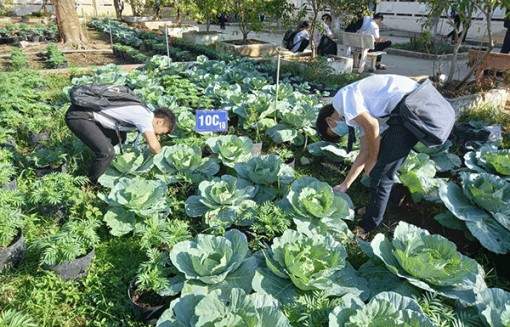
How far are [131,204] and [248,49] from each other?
7848 mm

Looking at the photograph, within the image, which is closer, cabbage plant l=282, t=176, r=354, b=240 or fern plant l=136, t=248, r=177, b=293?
fern plant l=136, t=248, r=177, b=293

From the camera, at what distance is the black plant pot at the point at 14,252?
7.76ft

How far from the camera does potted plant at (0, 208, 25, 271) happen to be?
2291 mm

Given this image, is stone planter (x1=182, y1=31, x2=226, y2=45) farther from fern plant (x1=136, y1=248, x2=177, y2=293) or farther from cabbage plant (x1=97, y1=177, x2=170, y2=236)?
fern plant (x1=136, y1=248, x2=177, y2=293)

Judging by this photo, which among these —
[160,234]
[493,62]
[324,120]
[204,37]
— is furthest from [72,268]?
[204,37]

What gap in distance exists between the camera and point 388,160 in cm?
257

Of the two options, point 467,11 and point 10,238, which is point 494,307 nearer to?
point 10,238

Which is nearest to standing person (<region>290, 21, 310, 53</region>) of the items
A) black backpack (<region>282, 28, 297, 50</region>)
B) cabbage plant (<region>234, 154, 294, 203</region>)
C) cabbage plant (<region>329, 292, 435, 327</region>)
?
black backpack (<region>282, 28, 297, 50</region>)

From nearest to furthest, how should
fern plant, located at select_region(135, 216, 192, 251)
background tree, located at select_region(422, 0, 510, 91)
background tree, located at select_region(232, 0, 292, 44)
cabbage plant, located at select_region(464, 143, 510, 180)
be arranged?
fern plant, located at select_region(135, 216, 192, 251), cabbage plant, located at select_region(464, 143, 510, 180), background tree, located at select_region(422, 0, 510, 91), background tree, located at select_region(232, 0, 292, 44)

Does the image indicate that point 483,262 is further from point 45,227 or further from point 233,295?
point 45,227

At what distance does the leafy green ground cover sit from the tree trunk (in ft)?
23.7

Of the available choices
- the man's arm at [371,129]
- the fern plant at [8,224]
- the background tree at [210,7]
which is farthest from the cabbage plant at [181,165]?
the background tree at [210,7]

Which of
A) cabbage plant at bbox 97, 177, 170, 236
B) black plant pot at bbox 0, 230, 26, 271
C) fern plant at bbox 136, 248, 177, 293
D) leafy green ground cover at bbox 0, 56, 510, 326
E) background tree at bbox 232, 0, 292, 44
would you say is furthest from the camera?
background tree at bbox 232, 0, 292, 44

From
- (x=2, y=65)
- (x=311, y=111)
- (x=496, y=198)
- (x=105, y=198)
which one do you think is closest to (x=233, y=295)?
(x=105, y=198)
